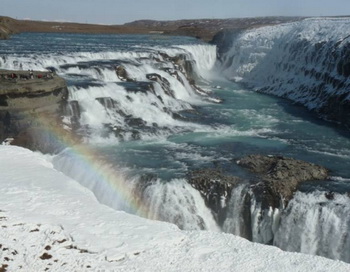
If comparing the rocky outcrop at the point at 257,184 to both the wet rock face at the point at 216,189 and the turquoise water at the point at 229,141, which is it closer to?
the wet rock face at the point at 216,189

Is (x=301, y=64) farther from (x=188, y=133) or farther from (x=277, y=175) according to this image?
(x=277, y=175)

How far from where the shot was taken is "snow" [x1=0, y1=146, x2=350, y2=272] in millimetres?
9586

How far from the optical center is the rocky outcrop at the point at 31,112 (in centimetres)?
1847

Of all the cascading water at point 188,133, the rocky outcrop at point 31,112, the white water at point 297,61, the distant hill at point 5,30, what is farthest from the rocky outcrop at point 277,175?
the distant hill at point 5,30

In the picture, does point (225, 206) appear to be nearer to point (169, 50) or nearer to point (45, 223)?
point (45, 223)

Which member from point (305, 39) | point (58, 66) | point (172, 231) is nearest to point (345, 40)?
point (305, 39)

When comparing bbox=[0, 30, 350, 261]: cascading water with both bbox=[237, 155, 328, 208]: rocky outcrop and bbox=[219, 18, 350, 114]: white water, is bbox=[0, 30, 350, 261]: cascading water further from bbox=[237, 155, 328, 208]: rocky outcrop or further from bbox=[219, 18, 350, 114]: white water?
bbox=[237, 155, 328, 208]: rocky outcrop

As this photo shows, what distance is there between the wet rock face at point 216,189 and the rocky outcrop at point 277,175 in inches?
34.0

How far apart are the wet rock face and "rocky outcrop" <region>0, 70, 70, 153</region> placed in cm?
696

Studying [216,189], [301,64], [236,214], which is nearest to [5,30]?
[301,64]

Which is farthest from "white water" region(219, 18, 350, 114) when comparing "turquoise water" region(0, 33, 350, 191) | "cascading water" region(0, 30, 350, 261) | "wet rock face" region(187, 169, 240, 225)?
"wet rock face" region(187, 169, 240, 225)

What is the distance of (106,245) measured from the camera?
33.4 ft

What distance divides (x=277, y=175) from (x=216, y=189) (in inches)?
86.2

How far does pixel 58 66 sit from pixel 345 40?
19.8m
